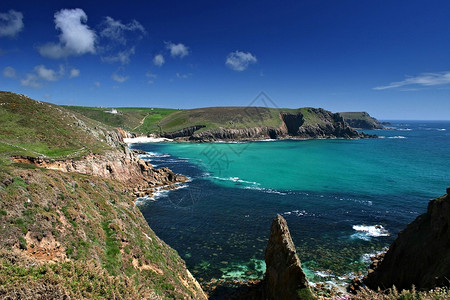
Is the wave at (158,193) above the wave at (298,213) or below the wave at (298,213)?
above

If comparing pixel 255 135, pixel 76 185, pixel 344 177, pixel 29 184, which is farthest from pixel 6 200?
pixel 255 135

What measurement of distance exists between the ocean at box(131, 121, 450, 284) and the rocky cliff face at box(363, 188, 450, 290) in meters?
4.47

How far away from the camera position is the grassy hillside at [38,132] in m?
39.7

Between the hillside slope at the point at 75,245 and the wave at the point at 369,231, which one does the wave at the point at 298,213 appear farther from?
the hillside slope at the point at 75,245

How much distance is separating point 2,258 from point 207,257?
21963 millimetres

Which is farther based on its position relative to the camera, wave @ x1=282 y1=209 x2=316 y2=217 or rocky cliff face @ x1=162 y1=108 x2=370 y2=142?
rocky cliff face @ x1=162 y1=108 x2=370 y2=142

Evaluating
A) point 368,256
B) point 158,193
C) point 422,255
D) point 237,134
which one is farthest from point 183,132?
point 422,255

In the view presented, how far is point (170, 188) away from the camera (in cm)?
5747

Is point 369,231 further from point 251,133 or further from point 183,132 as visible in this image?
point 183,132

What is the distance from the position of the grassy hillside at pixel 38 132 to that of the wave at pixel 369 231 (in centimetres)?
4852

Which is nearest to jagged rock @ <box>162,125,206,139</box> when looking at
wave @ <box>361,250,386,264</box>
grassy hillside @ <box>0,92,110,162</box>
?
grassy hillside @ <box>0,92,110,162</box>

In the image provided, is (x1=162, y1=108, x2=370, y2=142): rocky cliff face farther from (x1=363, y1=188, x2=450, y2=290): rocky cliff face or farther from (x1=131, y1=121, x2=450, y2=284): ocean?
(x1=363, y1=188, x2=450, y2=290): rocky cliff face

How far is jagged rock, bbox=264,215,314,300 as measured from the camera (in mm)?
17734

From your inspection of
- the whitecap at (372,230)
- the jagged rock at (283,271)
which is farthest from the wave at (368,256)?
the jagged rock at (283,271)
